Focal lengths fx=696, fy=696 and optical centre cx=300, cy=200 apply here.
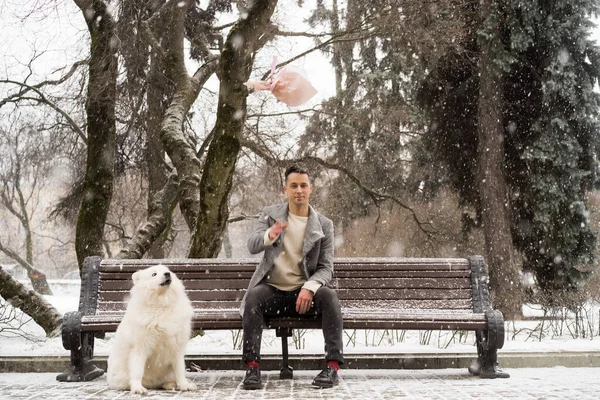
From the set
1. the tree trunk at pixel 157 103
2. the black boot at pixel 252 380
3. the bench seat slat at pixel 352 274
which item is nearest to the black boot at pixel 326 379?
the black boot at pixel 252 380

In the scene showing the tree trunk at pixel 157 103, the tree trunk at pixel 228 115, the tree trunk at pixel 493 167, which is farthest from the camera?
the tree trunk at pixel 493 167

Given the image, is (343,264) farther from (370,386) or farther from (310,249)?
(370,386)

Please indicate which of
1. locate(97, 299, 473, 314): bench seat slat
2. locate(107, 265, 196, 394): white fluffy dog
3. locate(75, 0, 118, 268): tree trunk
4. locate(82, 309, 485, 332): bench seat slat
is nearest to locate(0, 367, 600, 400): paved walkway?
locate(107, 265, 196, 394): white fluffy dog

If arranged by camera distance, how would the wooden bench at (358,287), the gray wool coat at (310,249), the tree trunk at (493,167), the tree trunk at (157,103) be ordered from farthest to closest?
the tree trunk at (493,167)
the tree trunk at (157,103)
the wooden bench at (358,287)
the gray wool coat at (310,249)

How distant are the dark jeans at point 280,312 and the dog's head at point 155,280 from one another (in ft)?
2.36

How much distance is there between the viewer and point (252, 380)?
5504 millimetres

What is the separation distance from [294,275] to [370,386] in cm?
111

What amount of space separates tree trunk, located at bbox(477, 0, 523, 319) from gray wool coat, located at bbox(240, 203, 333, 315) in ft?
33.3

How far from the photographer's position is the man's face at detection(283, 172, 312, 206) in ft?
19.4

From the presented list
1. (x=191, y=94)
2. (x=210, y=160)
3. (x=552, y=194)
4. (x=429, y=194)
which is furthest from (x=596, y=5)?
(x=210, y=160)

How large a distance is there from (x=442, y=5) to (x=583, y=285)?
7856mm

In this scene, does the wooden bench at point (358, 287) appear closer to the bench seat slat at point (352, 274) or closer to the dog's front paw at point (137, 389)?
the bench seat slat at point (352, 274)

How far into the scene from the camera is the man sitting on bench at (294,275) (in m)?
5.66

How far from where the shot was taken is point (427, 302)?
650 centimetres
